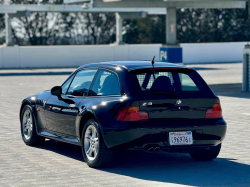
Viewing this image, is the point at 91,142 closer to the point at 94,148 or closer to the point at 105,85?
the point at 94,148

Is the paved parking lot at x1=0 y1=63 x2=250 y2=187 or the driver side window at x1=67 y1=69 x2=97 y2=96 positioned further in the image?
the driver side window at x1=67 y1=69 x2=97 y2=96

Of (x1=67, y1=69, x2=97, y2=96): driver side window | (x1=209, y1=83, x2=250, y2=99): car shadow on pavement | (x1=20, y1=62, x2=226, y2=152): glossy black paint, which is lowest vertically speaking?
(x1=209, y1=83, x2=250, y2=99): car shadow on pavement

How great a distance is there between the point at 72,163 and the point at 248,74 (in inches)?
495

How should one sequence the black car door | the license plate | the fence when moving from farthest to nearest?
the fence < the black car door < the license plate

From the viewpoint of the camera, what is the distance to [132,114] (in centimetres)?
670

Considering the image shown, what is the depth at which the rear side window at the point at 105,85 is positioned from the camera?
7.14m

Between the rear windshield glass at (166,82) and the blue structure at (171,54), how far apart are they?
563 inches

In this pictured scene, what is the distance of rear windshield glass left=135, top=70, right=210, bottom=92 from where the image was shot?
704 centimetres

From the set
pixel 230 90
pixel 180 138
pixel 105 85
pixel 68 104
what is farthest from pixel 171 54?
pixel 180 138

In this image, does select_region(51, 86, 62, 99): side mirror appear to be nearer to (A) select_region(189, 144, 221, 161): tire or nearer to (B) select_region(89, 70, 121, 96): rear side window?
(B) select_region(89, 70, 121, 96): rear side window

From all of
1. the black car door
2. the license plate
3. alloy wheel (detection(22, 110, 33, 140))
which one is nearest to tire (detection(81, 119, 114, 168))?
the black car door

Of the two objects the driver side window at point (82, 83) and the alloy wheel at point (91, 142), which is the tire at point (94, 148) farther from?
the driver side window at point (82, 83)

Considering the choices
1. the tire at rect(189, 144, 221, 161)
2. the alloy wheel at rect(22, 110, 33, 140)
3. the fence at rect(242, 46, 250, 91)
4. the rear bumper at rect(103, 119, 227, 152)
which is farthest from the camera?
the fence at rect(242, 46, 250, 91)

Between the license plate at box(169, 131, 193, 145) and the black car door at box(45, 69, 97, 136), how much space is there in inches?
55.5
